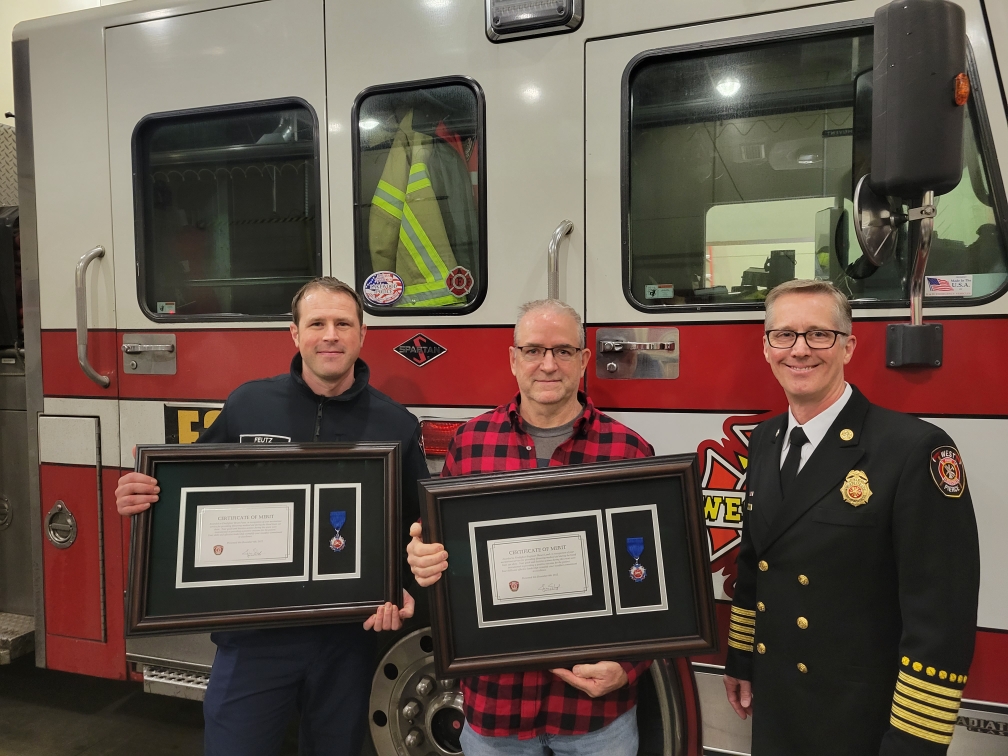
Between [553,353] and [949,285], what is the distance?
1.14m

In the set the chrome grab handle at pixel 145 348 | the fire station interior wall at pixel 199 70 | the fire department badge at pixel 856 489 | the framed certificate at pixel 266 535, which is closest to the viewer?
the fire department badge at pixel 856 489

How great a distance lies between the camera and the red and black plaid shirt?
1.72m

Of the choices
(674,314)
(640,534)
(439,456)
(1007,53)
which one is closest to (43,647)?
(439,456)

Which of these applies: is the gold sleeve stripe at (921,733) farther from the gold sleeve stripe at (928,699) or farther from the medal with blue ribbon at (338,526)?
the medal with blue ribbon at (338,526)

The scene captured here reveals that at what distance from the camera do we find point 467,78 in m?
2.35

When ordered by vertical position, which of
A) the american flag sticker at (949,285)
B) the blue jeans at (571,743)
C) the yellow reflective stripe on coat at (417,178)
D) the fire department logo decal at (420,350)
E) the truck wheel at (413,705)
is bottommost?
the truck wheel at (413,705)

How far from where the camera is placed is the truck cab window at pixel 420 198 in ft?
7.84

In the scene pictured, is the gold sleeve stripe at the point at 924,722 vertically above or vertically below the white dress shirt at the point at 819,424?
below

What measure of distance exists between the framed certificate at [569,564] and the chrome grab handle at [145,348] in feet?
5.27

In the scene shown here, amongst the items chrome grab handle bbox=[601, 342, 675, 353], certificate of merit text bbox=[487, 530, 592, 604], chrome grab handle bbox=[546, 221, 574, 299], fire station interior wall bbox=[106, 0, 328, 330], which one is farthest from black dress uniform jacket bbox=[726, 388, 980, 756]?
fire station interior wall bbox=[106, 0, 328, 330]

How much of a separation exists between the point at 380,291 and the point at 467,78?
78 cm

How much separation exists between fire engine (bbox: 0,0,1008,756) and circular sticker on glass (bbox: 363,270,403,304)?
0.6 inches

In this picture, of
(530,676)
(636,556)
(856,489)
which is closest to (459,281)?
(636,556)

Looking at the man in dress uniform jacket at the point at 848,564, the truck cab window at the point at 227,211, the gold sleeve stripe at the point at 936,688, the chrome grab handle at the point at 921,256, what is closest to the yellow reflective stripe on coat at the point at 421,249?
the truck cab window at the point at 227,211
